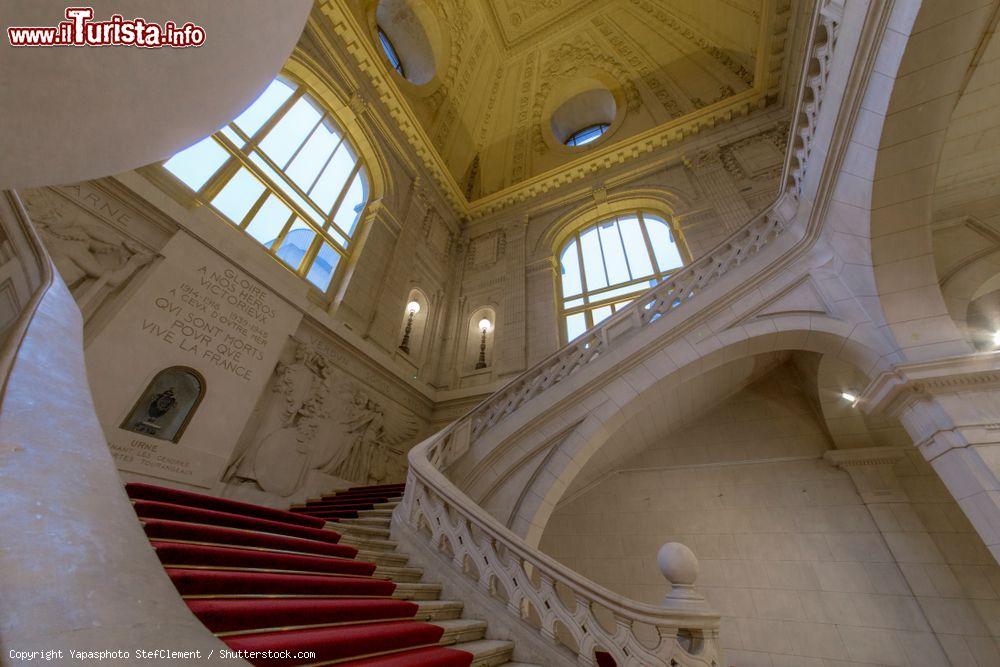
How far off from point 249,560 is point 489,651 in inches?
58.1

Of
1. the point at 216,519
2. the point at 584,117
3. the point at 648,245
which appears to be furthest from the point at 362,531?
the point at 584,117

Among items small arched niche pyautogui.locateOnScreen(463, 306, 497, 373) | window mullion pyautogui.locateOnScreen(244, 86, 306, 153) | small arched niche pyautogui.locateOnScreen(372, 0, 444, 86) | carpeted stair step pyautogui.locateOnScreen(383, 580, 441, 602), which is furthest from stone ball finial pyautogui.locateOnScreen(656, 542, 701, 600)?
small arched niche pyautogui.locateOnScreen(372, 0, 444, 86)

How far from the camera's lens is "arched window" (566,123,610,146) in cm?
1279

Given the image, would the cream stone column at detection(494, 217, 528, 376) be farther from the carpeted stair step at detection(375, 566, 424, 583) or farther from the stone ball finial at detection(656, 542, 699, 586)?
the stone ball finial at detection(656, 542, 699, 586)

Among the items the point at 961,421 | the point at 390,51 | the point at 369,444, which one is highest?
Result: the point at 390,51

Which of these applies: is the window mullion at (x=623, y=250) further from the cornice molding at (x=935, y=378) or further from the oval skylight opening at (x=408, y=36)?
the oval skylight opening at (x=408, y=36)

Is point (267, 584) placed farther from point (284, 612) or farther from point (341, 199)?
point (341, 199)

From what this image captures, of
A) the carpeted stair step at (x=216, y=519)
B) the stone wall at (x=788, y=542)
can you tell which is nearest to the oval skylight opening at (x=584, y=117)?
the stone wall at (x=788, y=542)

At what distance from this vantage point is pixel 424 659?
5.75ft

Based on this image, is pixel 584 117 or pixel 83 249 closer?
pixel 83 249

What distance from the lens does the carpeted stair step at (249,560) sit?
1.88 meters

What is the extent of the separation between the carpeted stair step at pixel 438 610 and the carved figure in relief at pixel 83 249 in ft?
15.9

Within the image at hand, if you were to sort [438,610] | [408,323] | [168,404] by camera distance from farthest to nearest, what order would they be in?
[408,323] < [168,404] < [438,610]

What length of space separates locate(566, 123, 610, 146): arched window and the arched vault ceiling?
1085 millimetres
